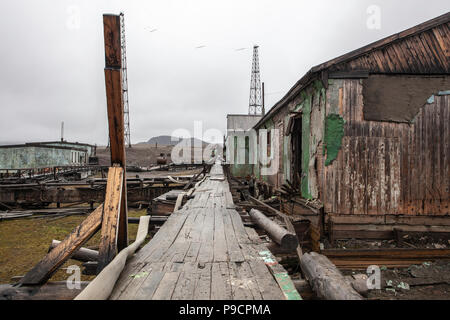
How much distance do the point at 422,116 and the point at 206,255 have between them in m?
6.93

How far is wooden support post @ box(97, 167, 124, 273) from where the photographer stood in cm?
237

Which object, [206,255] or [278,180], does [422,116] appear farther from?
[206,255]

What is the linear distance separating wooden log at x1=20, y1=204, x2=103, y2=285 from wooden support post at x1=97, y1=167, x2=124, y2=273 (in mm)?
103

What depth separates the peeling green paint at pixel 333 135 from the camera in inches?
248

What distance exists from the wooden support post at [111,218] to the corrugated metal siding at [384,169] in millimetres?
5461

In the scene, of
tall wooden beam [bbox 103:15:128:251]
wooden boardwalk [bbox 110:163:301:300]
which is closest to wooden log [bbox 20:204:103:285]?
tall wooden beam [bbox 103:15:128:251]

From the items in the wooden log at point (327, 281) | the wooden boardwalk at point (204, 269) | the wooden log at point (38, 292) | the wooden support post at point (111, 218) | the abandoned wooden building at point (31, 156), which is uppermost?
the abandoned wooden building at point (31, 156)

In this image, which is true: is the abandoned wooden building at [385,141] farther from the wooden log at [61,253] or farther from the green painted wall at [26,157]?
the green painted wall at [26,157]

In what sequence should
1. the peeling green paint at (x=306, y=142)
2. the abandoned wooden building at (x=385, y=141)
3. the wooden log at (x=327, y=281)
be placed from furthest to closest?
the peeling green paint at (x=306, y=142) < the abandoned wooden building at (x=385, y=141) < the wooden log at (x=327, y=281)

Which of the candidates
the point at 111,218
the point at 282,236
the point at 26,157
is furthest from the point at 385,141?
the point at 26,157

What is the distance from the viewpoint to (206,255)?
2.79 meters

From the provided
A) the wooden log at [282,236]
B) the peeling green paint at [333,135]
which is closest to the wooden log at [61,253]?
the wooden log at [282,236]

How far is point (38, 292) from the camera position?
2.08 m
